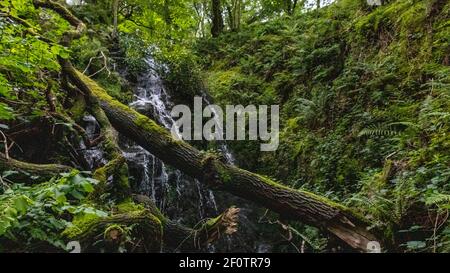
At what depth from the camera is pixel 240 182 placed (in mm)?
5883

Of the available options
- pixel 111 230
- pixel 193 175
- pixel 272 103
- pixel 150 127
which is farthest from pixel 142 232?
pixel 272 103

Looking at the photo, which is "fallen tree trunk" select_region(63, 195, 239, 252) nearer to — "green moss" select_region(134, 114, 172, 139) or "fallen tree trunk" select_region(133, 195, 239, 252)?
"fallen tree trunk" select_region(133, 195, 239, 252)

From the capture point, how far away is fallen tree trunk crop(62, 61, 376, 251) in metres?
5.25

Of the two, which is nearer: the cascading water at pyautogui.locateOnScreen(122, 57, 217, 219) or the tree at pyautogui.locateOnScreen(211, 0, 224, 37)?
the cascading water at pyautogui.locateOnScreen(122, 57, 217, 219)

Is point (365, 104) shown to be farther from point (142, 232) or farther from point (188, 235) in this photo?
point (142, 232)

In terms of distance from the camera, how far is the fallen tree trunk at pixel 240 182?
17.2 ft

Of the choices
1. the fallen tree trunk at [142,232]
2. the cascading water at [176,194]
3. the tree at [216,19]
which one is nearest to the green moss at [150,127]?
the fallen tree trunk at [142,232]

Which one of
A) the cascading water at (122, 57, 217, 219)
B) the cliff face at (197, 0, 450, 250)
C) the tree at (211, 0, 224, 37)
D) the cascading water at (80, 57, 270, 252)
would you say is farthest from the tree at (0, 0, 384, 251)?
the tree at (211, 0, 224, 37)

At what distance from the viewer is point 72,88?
6.73 meters

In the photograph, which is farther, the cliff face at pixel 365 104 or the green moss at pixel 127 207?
the cliff face at pixel 365 104

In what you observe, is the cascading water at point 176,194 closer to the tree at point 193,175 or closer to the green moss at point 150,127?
the tree at point 193,175

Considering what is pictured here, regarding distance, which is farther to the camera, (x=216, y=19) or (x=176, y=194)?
(x=216, y=19)
